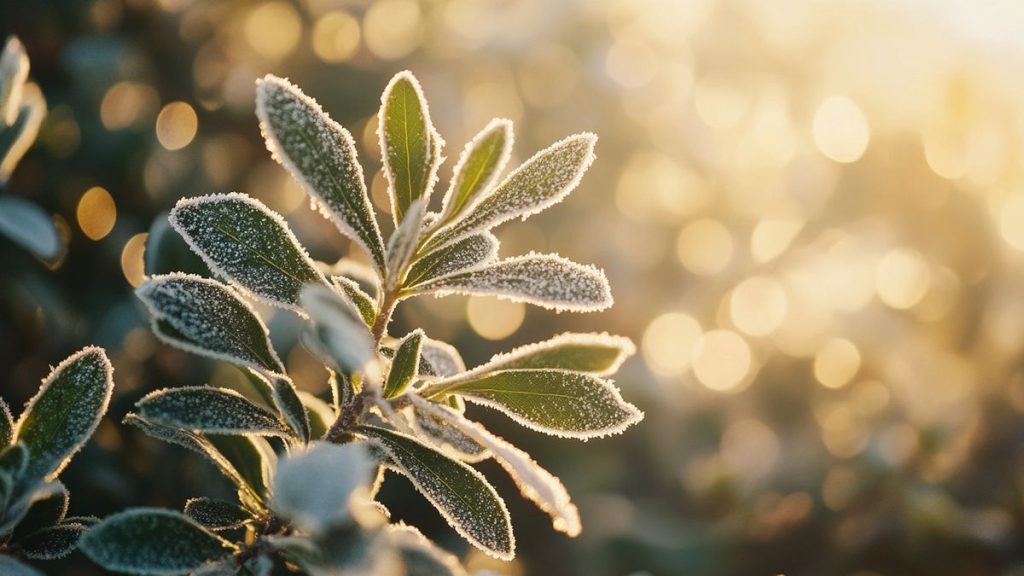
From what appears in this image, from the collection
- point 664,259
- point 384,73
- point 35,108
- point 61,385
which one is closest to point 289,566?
point 61,385

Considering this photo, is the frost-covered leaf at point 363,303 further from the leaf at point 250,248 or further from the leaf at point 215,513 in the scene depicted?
the leaf at point 215,513

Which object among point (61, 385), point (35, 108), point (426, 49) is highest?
point (426, 49)

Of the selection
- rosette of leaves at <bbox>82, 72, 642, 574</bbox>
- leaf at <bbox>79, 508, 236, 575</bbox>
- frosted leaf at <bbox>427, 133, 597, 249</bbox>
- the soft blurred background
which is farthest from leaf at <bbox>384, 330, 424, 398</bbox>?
the soft blurred background

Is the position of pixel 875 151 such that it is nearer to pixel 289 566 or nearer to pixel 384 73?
pixel 384 73

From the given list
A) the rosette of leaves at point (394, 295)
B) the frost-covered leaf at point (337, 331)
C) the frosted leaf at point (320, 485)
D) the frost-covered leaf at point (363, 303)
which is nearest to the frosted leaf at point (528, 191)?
the rosette of leaves at point (394, 295)

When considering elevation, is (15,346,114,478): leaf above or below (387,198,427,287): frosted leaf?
below

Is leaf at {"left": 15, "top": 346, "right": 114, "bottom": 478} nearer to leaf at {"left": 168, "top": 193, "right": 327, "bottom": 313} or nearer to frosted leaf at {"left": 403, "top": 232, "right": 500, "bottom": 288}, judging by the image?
leaf at {"left": 168, "top": 193, "right": 327, "bottom": 313}
